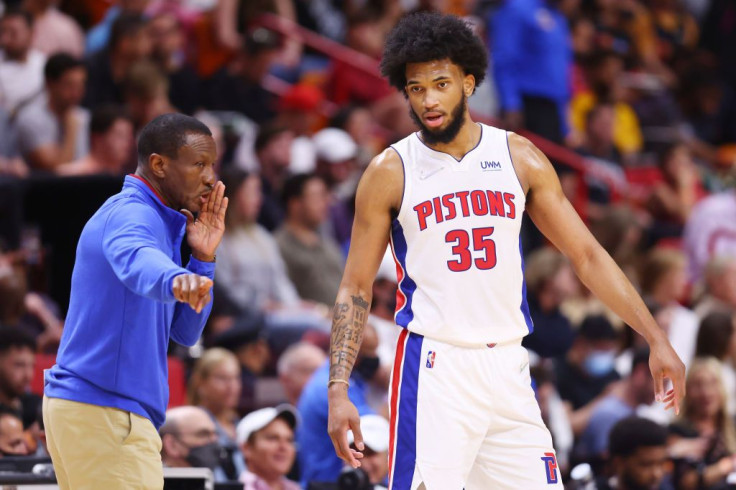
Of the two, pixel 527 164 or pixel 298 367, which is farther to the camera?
pixel 298 367

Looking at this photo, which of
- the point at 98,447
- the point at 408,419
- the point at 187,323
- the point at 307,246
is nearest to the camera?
the point at 98,447

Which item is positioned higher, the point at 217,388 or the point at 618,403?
the point at 217,388

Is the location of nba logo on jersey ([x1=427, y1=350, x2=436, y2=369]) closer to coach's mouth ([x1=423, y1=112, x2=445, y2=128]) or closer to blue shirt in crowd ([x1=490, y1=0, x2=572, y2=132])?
coach's mouth ([x1=423, y1=112, x2=445, y2=128])

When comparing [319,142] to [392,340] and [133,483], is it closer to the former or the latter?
[392,340]

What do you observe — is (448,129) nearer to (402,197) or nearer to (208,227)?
(402,197)

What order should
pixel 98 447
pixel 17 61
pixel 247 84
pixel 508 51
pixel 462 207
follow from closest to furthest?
1. pixel 98 447
2. pixel 462 207
3. pixel 17 61
4. pixel 247 84
5. pixel 508 51

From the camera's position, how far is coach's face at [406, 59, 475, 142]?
16.0 ft

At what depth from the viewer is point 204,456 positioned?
256 inches

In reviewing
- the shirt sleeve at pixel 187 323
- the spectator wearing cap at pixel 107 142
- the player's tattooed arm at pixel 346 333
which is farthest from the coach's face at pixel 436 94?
the spectator wearing cap at pixel 107 142

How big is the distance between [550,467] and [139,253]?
5.74 ft

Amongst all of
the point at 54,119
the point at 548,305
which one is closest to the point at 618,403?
the point at 548,305

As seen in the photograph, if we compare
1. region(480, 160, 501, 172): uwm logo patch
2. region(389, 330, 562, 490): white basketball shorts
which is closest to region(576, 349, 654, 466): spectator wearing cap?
region(389, 330, 562, 490): white basketball shorts

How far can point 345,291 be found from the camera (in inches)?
192

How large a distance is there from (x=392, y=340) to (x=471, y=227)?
12.6 feet
